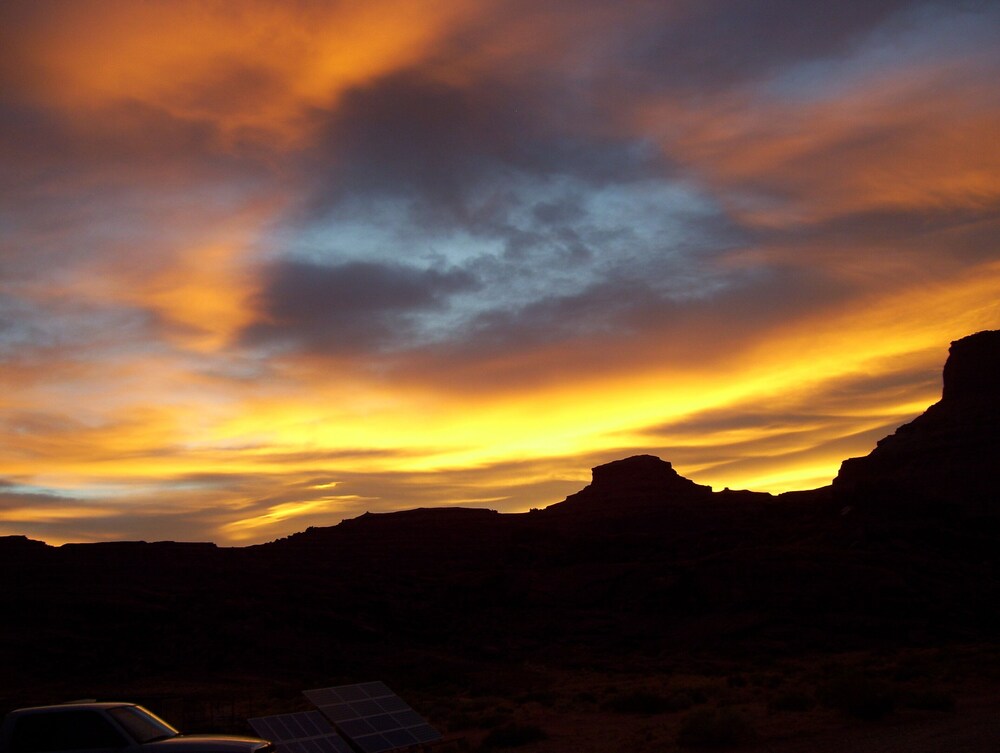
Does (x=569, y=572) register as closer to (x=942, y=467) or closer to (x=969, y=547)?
(x=969, y=547)

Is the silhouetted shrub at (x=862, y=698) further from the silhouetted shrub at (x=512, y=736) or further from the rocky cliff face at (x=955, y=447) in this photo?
the rocky cliff face at (x=955, y=447)

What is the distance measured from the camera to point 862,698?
73.5 ft

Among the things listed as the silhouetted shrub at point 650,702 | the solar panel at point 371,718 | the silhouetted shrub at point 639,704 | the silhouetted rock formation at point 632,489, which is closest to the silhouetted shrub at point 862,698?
the silhouetted shrub at point 650,702

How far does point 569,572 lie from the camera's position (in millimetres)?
73062

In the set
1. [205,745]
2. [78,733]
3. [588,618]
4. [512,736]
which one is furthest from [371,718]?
[588,618]

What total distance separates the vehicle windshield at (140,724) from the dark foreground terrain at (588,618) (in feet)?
41.4

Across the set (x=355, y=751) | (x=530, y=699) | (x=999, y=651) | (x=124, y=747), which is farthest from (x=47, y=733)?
(x=999, y=651)

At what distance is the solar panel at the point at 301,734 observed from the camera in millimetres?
17625

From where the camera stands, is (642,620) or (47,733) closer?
(47,733)

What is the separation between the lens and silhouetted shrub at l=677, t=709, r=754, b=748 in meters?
20.1

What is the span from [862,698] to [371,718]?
1215 centimetres

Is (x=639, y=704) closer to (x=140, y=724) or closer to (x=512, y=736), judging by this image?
(x=512, y=736)

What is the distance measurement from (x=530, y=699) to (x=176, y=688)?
2037cm

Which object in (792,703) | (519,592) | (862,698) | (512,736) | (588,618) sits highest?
(519,592)
